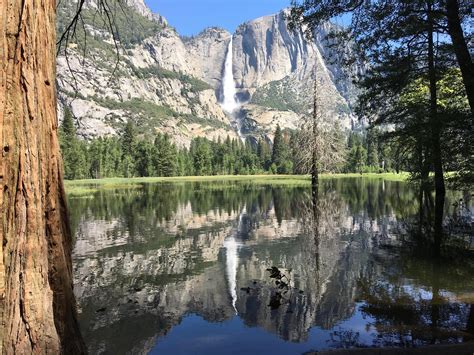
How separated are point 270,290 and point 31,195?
732 centimetres

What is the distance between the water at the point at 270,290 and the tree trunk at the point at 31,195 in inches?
143

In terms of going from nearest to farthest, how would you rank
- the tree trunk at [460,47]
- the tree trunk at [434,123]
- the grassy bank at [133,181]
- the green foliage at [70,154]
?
the tree trunk at [460,47] → the tree trunk at [434,123] → the grassy bank at [133,181] → the green foliage at [70,154]

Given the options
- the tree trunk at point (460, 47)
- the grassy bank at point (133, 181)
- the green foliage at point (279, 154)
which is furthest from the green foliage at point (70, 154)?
the tree trunk at point (460, 47)

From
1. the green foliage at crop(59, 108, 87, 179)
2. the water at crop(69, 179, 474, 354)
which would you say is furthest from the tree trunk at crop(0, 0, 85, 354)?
the green foliage at crop(59, 108, 87, 179)

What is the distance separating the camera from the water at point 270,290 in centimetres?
711

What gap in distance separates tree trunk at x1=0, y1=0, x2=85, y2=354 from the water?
3.64 meters

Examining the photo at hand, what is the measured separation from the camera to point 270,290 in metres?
9.80

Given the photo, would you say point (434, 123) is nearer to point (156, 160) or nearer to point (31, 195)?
point (31, 195)

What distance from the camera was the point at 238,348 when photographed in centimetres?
690

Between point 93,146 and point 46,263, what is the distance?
107m

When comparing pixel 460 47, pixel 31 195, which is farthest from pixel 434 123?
pixel 31 195

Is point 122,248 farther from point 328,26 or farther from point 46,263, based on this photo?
point 46,263

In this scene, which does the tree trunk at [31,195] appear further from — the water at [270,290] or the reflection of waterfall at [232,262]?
the reflection of waterfall at [232,262]

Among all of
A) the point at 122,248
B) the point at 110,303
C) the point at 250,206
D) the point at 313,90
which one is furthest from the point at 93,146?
the point at 110,303
